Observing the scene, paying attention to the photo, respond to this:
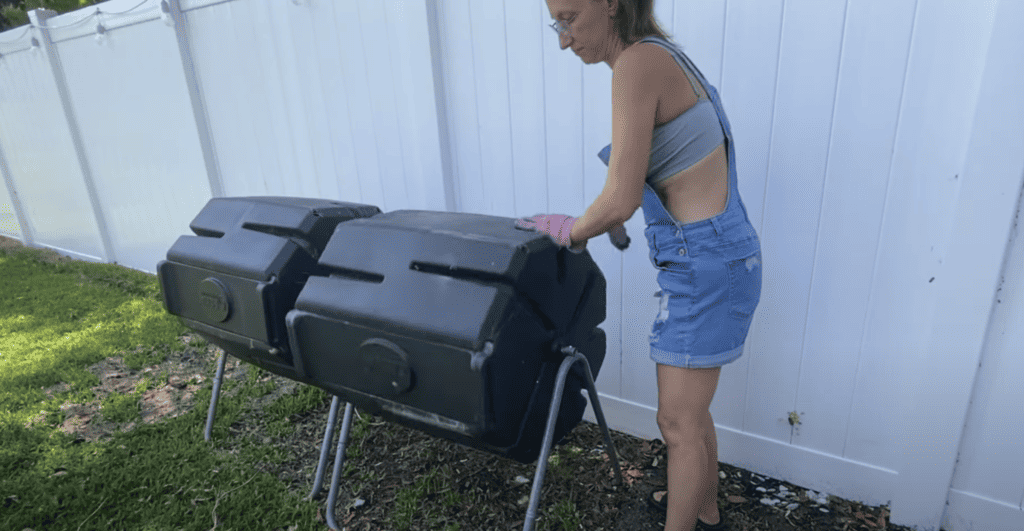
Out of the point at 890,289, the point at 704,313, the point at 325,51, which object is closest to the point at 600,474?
the point at 704,313

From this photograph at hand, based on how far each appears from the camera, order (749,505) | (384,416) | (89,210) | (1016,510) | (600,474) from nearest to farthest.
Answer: (384,416) < (1016,510) < (749,505) < (600,474) < (89,210)

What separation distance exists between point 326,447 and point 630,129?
6.03ft

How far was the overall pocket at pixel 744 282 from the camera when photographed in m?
1.62

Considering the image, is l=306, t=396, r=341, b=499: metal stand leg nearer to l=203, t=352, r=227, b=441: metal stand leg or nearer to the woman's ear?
l=203, t=352, r=227, b=441: metal stand leg

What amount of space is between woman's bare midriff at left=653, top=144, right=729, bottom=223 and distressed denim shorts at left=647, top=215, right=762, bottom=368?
0.03 meters

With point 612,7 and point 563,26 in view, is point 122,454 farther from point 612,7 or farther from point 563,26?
point 612,7

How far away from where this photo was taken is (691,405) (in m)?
1.75

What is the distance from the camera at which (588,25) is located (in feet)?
5.01

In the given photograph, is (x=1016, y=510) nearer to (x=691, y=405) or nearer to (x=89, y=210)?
(x=691, y=405)

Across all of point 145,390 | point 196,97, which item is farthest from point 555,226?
point 196,97

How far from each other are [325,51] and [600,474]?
3044mm

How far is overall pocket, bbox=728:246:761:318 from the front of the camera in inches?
63.9

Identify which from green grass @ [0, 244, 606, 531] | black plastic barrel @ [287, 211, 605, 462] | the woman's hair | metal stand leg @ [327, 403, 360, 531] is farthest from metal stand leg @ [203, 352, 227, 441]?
the woman's hair

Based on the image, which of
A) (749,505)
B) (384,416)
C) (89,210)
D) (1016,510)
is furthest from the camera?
(89,210)
